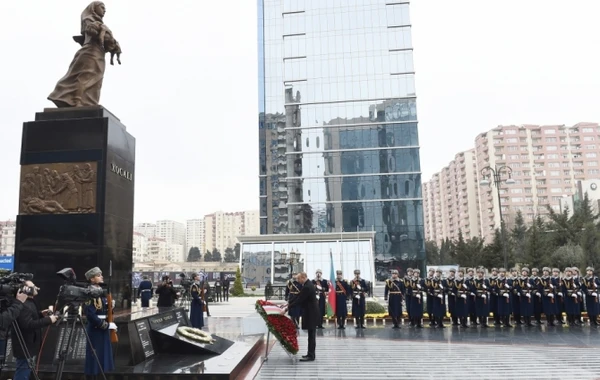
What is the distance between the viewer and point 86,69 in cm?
891

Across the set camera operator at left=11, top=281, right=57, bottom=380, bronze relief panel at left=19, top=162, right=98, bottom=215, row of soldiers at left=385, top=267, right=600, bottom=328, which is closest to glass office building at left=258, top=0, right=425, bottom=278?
row of soldiers at left=385, top=267, right=600, bottom=328

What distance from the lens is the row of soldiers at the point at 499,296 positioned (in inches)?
503

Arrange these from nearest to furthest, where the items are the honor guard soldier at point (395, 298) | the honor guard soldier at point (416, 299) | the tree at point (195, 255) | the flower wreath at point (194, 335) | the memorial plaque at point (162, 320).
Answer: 1. the memorial plaque at point (162, 320)
2. the flower wreath at point (194, 335)
3. the honor guard soldier at point (416, 299)
4. the honor guard soldier at point (395, 298)
5. the tree at point (195, 255)

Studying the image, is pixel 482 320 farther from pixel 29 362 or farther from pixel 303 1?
pixel 303 1

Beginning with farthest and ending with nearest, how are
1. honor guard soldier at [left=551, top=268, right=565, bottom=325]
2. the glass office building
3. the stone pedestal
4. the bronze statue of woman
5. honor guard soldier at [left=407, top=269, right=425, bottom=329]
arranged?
the glass office building < honor guard soldier at [left=407, top=269, right=425, bottom=329] < honor guard soldier at [left=551, top=268, right=565, bottom=325] < the bronze statue of woman < the stone pedestal

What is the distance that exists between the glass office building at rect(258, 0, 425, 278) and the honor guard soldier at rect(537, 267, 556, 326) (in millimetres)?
32222

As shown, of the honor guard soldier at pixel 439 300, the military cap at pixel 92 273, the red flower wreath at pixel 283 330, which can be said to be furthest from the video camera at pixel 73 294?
the honor guard soldier at pixel 439 300

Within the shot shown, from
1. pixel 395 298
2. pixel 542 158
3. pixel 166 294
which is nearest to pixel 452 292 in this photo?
pixel 395 298

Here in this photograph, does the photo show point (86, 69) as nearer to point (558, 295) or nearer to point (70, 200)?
point (70, 200)

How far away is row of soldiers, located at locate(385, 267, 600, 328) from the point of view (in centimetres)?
1277

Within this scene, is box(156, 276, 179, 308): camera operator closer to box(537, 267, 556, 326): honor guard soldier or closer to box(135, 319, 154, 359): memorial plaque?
box(135, 319, 154, 359): memorial plaque

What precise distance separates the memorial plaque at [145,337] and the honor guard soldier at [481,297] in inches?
365

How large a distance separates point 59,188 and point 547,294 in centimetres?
1255

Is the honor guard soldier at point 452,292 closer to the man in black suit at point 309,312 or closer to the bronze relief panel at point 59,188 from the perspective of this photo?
the man in black suit at point 309,312
